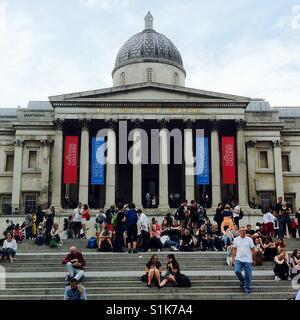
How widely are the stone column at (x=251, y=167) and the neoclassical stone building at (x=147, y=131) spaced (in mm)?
87

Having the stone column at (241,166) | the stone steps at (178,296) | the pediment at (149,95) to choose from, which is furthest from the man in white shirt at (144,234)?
the pediment at (149,95)

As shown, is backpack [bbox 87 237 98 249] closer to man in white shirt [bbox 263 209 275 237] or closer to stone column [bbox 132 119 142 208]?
man in white shirt [bbox 263 209 275 237]

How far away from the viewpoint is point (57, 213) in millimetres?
33812

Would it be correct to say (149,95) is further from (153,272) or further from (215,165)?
(153,272)

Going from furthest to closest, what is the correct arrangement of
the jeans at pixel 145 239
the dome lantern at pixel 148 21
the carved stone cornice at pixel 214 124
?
the dome lantern at pixel 148 21, the carved stone cornice at pixel 214 124, the jeans at pixel 145 239

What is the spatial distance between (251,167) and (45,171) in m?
17.8

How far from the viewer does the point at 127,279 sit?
45.9 feet

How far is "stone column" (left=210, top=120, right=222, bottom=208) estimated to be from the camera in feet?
116

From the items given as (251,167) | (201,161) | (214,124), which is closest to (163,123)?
(214,124)

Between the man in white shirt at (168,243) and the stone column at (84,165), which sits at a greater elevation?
the stone column at (84,165)

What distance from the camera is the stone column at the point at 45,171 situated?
127 ft

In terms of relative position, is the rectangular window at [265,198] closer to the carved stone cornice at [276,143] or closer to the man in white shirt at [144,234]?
the carved stone cornice at [276,143]

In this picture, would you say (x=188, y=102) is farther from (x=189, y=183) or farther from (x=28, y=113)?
(x=28, y=113)
